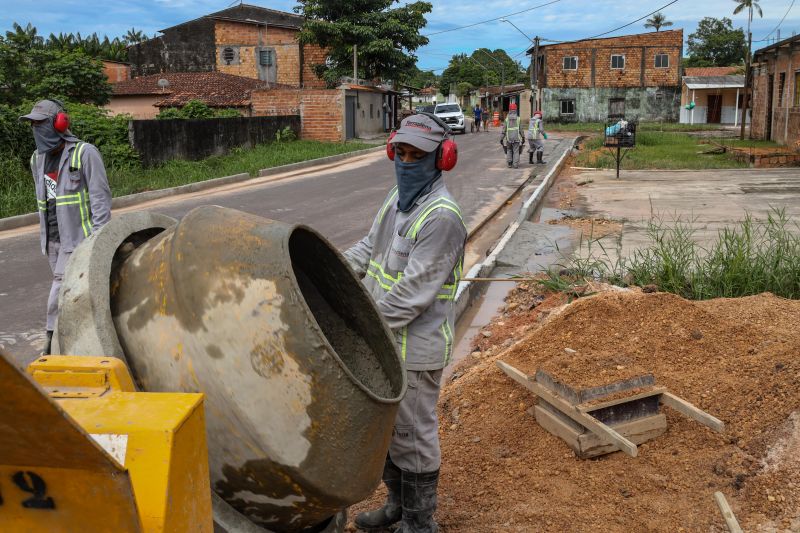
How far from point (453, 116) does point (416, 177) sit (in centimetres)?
3824

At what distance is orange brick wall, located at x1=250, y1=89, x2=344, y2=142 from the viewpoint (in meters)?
31.4

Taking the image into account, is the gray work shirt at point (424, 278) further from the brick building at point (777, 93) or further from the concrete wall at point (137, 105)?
the concrete wall at point (137, 105)

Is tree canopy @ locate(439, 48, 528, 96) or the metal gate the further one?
tree canopy @ locate(439, 48, 528, 96)

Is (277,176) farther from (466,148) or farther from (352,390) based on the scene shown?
(352,390)

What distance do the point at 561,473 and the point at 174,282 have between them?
7.66 ft

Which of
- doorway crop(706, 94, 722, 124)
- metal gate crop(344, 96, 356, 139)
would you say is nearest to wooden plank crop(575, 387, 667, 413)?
metal gate crop(344, 96, 356, 139)

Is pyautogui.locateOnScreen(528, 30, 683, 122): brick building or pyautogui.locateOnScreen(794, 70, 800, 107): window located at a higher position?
pyautogui.locateOnScreen(528, 30, 683, 122): brick building

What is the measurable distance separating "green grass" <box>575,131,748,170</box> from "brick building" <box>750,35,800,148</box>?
297cm

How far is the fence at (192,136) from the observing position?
18438 millimetres

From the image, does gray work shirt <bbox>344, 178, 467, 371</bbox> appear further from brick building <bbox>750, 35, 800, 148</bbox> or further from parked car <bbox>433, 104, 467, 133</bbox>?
parked car <bbox>433, 104, 467, 133</bbox>

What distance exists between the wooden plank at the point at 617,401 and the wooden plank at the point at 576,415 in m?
0.03

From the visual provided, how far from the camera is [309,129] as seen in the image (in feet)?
104

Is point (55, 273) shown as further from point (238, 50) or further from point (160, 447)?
point (238, 50)

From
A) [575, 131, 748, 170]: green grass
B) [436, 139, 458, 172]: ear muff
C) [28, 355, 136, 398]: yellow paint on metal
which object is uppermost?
[436, 139, 458, 172]: ear muff
